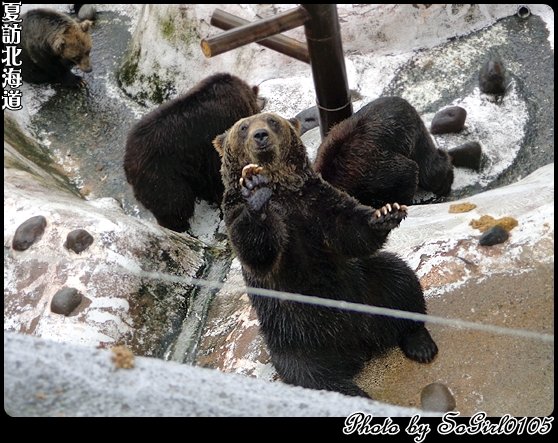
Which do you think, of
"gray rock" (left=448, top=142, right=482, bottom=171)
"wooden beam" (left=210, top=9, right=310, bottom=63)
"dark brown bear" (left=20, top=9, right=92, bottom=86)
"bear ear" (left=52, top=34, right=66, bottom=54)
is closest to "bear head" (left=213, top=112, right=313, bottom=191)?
"wooden beam" (left=210, top=9, right=310, bottom=63)

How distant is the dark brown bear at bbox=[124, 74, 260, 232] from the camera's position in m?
6.35

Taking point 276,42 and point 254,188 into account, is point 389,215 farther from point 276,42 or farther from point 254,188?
point 276,42

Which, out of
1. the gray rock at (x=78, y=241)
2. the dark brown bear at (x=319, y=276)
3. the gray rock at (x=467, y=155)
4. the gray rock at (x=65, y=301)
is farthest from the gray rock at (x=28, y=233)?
the gray rock at (x=467, y=155)

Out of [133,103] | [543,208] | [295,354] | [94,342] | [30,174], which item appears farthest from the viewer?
[133,103]

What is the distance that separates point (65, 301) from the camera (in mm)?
4887

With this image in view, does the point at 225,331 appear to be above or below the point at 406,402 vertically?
below

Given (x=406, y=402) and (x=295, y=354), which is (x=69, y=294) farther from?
(x=406, y=402)

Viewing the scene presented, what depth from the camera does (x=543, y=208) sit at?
4266mm

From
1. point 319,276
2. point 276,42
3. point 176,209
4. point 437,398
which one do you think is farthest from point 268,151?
point 176,209

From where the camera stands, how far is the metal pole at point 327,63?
203 inches

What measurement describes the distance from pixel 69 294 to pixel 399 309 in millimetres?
2274

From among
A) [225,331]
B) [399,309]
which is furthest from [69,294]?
[399,309]

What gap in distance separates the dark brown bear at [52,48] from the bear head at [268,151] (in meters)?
5.52

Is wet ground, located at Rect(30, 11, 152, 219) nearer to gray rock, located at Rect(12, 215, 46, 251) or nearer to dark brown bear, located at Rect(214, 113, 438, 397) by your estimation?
gray rock, located at Rect(12, 215, 46, 251)
